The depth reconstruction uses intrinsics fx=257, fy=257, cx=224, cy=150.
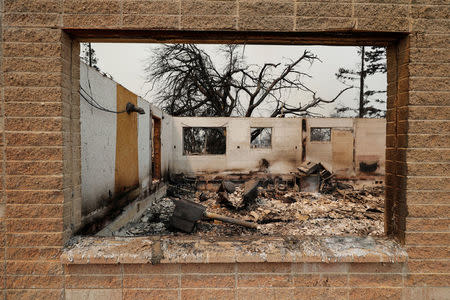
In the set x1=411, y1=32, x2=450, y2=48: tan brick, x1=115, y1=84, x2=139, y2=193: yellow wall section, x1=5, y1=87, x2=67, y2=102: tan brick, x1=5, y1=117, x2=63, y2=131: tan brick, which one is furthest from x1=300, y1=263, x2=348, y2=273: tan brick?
x1=115, y1=84, x2=139, y2=193: yellow wall section

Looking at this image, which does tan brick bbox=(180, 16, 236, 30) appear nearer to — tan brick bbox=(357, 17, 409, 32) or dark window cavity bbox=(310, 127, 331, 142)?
tan brick bbox=(357, 17, 409, 32)

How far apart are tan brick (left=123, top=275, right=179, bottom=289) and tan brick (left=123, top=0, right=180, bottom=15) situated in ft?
7.20

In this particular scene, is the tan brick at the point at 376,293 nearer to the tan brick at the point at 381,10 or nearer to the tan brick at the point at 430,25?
the tan brick at the point at 430,25

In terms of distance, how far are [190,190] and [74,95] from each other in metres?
8.89

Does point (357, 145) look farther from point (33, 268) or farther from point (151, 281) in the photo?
point (33, 268)

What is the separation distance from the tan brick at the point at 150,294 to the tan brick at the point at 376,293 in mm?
1526

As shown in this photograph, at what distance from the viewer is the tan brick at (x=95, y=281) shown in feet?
7.05

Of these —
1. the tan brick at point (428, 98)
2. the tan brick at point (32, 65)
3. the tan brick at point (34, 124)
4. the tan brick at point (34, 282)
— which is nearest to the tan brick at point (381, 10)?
the tan brick at point (428, 98)

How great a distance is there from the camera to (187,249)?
2.21 meters

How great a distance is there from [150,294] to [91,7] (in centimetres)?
242

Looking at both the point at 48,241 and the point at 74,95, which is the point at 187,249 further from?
the point at 74,95

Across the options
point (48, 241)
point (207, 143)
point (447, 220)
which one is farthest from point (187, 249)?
point (207, 143)

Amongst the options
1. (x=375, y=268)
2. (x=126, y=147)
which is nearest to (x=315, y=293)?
(x=375, y=268)

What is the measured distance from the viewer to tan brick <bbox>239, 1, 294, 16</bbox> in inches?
84.2
